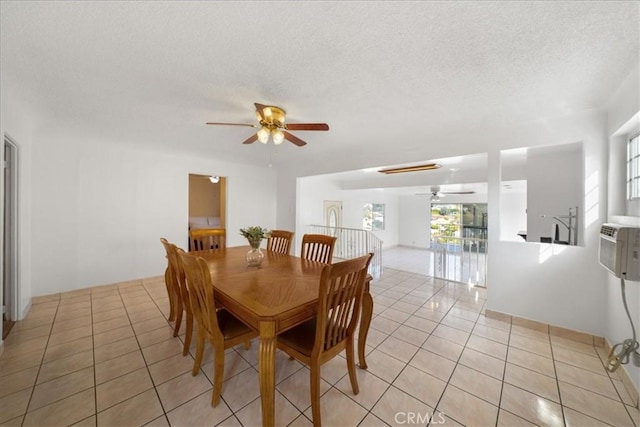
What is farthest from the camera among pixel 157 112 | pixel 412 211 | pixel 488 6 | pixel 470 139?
pixel 412 211

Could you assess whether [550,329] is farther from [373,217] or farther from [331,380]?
[373,217]

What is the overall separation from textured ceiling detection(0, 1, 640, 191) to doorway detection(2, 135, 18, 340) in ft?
2.31

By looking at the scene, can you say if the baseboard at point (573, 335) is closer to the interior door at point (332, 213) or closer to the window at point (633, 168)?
the window at point (633, 168)

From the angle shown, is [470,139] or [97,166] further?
[97,166]

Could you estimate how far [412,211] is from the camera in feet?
29.3

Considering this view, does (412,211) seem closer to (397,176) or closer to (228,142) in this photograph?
(397,176)

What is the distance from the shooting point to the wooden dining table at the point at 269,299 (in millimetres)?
1254

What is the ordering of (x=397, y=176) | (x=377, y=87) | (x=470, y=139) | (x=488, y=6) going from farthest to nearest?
1. (x=397, y=176)
2. (x=470, y=139)
3. (x=377, y=87)
4. (x=488, y=6)

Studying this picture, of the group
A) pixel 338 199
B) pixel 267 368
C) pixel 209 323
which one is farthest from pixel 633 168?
pixel 338 199

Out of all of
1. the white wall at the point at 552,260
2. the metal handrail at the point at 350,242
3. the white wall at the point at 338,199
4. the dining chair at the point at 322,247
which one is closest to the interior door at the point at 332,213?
the white wall at the point at 338,199

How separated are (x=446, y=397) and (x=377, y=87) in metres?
2.35

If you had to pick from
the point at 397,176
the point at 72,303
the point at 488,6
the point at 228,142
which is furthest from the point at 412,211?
the point at 72,303

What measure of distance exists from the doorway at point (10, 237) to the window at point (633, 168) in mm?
5843

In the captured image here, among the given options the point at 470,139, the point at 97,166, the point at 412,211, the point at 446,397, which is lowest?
the point at 446,397
